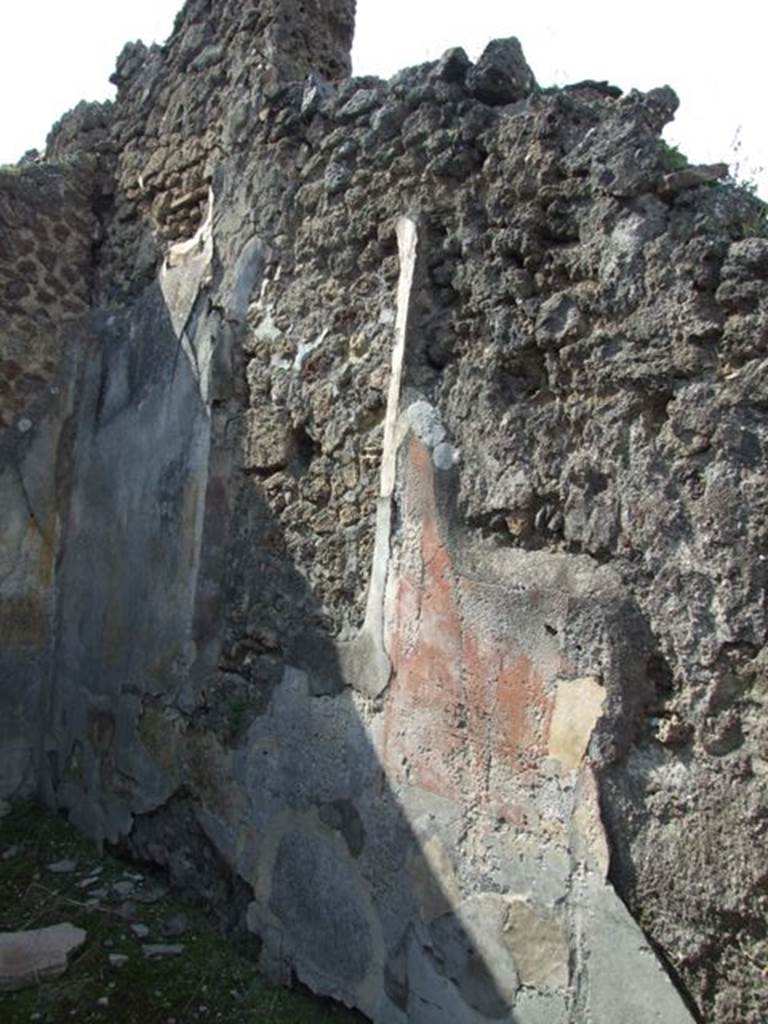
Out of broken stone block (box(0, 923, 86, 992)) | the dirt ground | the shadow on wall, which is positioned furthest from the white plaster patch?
broken stone block (box(0, 923, 86, 992))

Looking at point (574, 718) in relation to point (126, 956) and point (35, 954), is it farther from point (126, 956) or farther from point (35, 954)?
point (35, 954)

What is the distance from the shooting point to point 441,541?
7.27 feet

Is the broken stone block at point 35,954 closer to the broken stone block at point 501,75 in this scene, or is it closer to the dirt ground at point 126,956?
the dirt ground at point 126,956

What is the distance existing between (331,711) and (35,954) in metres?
1.09

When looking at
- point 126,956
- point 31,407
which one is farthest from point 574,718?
point 31,407

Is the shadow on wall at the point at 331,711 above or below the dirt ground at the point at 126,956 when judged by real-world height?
above

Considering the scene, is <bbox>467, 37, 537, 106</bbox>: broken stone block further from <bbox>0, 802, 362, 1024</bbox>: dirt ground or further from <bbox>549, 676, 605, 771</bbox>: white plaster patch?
<bbox>0, 802, 362, 1024</bbox>: dirt ground

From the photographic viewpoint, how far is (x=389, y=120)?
98.3 inches

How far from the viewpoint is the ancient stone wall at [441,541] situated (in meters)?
1.74

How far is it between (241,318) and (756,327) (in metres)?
1.72

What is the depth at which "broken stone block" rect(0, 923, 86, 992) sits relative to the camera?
104 inches

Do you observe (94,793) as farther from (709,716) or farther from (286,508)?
(709,716)

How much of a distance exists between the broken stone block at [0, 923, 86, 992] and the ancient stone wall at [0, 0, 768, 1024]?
0.38m

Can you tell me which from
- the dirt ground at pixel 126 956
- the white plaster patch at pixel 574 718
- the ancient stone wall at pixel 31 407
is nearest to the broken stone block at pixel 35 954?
the dirt ground at pixel 126 956
